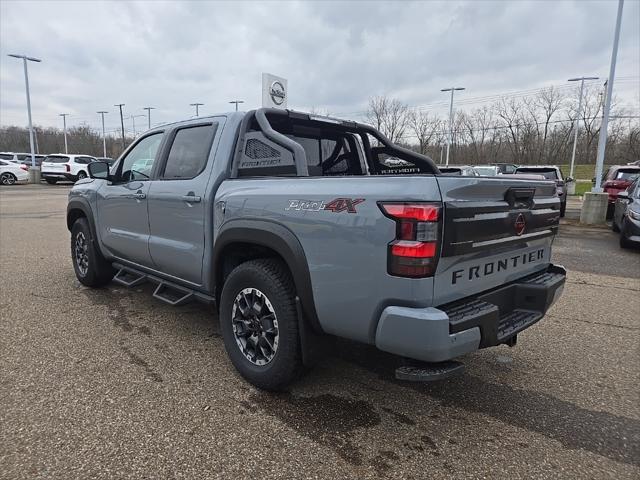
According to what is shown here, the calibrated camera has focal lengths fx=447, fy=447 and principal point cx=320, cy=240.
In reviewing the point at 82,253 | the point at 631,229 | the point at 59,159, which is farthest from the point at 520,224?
the point at 59,159

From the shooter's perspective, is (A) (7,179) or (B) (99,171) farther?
(A) (7,179)

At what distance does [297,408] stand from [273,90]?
1594 centimetres

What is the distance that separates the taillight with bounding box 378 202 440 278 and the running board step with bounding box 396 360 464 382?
537 millimetres

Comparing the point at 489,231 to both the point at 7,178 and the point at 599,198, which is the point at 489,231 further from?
the point at 7,178

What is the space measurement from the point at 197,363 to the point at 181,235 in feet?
3.41

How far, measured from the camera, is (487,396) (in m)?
3.08

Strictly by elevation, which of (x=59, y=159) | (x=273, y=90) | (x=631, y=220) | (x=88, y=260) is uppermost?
(x=273, y=90)

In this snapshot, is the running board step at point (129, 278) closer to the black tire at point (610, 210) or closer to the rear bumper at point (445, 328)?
the rear bumper at point (445, 328)

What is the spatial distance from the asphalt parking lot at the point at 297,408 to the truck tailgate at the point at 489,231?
2.85 ft

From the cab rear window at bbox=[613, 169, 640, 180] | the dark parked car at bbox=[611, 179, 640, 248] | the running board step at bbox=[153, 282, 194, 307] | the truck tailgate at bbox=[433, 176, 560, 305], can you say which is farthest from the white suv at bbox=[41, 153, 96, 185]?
the truck tailgate at bbox=[433, 176, 560, 305]

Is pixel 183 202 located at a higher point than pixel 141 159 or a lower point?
lower

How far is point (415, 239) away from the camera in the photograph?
2.17 meters

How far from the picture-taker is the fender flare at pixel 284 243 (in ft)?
8.62

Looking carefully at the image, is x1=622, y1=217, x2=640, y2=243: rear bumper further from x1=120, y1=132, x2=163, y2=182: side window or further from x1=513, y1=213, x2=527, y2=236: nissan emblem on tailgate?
x1=120, y1=132, x2=163, y2=182: side window
